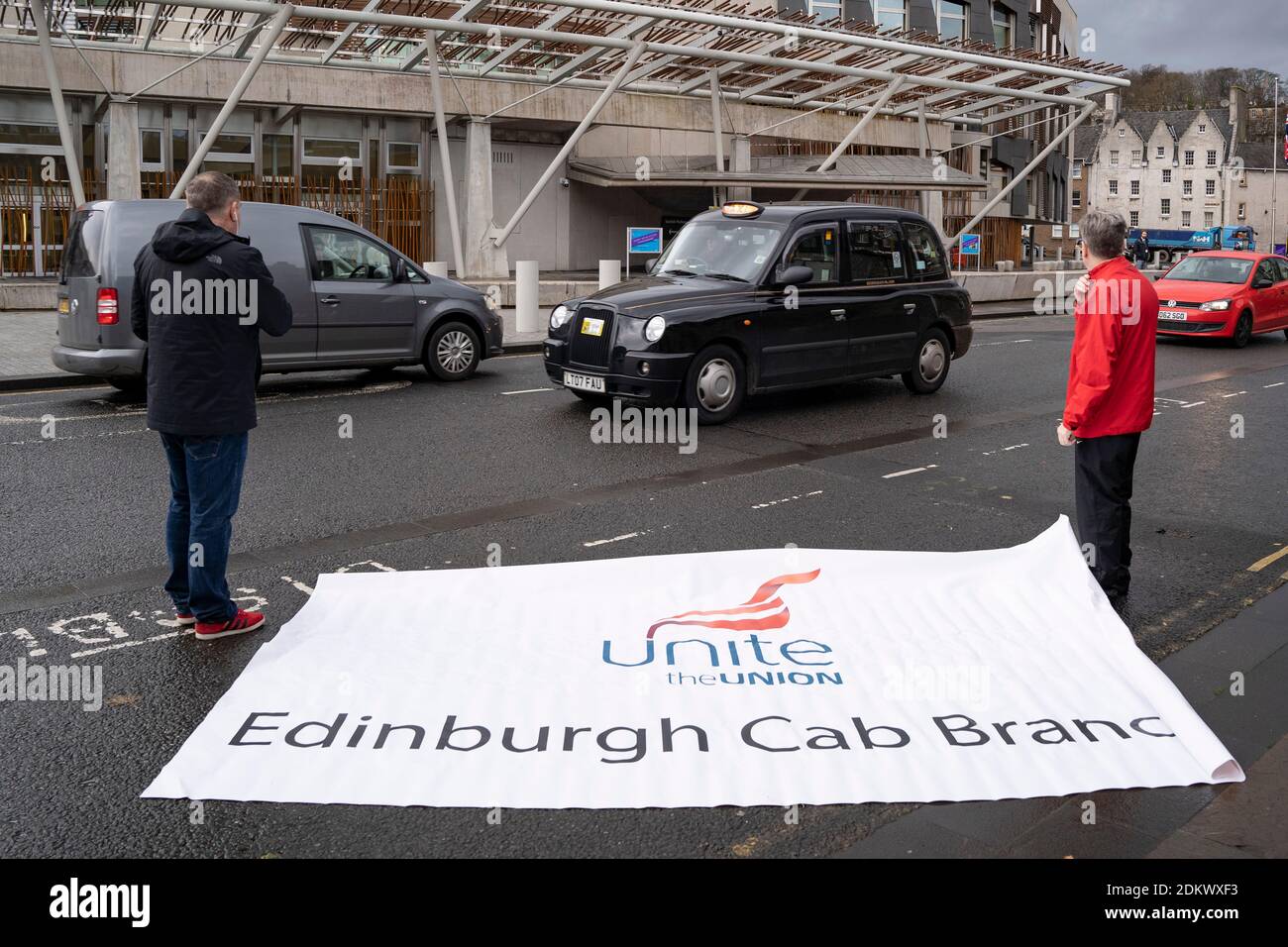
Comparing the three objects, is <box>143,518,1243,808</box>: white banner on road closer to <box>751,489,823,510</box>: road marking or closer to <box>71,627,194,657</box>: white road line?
<box>71,627,194,657</box>: white road line

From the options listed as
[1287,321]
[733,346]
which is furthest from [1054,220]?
[733,346]

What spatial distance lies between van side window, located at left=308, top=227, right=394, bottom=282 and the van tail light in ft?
6.63

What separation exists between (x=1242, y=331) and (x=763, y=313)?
42.5 ft

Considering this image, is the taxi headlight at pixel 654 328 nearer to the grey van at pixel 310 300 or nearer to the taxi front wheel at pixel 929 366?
the taxi front wheel at pixel 929 366

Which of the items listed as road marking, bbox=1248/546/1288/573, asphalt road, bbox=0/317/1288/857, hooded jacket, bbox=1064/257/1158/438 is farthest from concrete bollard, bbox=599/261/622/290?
hooded jacket, bbox=1064/257/1158/438

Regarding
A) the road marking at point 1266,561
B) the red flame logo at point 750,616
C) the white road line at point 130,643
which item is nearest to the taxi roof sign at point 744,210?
the road marking at point 1266,561

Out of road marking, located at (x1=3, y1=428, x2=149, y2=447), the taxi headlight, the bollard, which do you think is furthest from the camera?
the bollard

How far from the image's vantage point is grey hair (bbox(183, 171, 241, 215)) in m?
5.32

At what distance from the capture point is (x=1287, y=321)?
74.1 ft

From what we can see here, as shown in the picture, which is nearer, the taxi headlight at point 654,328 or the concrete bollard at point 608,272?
the taxi headlight at point 654,328

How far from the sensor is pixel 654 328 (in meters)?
10.9

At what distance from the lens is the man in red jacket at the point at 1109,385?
19.2 feet

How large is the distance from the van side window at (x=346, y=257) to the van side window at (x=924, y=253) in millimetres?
5537
